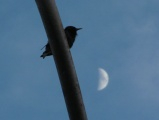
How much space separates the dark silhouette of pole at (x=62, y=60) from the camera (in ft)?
9.69

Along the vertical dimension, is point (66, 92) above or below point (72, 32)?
below

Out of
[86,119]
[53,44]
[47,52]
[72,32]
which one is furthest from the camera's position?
[72,32]

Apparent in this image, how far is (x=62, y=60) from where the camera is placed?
→ 10.1 feet

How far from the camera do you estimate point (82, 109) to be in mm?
2957

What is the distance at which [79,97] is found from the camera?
9.91 ft

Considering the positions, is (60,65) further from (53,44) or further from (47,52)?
(47,52)

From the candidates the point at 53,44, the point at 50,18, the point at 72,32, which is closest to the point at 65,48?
the point at 53,44

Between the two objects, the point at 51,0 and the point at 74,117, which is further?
the point at 51,0

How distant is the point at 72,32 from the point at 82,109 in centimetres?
637

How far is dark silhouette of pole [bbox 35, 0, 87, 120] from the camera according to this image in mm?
2953

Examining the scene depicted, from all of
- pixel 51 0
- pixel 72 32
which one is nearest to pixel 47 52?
pixel 72 32

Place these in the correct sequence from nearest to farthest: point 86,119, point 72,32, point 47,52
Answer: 1. point 86,119
2. point 47,52
3. point 72,32

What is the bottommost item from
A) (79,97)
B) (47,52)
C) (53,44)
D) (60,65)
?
(79,97)

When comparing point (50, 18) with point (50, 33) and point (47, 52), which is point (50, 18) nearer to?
point (50, 33)
